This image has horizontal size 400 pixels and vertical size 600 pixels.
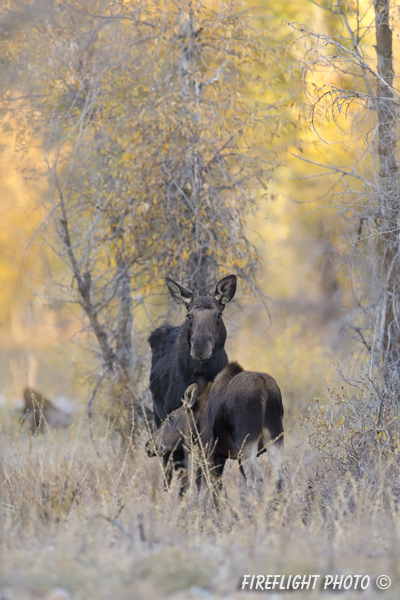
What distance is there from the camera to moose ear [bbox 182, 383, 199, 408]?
7.71 metres

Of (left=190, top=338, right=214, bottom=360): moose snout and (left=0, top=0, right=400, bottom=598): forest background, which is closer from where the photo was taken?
(left=190, top=338, right=214, bottom=360): moose snout

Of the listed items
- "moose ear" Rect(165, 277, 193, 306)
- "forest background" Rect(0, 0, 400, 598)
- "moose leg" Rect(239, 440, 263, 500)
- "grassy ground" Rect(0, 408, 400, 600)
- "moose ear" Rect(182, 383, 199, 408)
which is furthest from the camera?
"forest background" Rect(0, 0, 400, 598)

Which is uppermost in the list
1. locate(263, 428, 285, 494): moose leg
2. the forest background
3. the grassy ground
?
the forest background

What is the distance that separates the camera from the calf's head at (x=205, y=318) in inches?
309

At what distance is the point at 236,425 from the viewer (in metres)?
7.23

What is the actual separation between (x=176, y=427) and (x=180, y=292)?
64.1 inches

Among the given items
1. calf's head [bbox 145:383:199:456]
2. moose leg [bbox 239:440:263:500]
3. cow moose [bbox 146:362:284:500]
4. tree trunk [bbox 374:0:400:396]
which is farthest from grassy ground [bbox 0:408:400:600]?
tree trunk [bbox 374:0:400:396]

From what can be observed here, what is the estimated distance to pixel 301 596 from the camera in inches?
→ 172

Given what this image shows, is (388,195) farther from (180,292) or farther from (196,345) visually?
(196,345)

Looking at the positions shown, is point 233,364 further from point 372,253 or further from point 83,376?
point 83,376

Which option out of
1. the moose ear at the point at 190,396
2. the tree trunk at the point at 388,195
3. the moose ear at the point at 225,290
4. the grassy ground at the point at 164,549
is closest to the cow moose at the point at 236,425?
the moose ear at the point at 190,396

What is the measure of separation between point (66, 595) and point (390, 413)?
4.59 m

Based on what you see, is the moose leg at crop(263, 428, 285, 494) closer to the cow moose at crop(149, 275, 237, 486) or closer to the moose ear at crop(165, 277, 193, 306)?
the cow moose at crop(149, 275, 237, 486)

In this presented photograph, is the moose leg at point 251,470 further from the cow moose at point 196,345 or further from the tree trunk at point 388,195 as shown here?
the tree trunk at point 388,195
